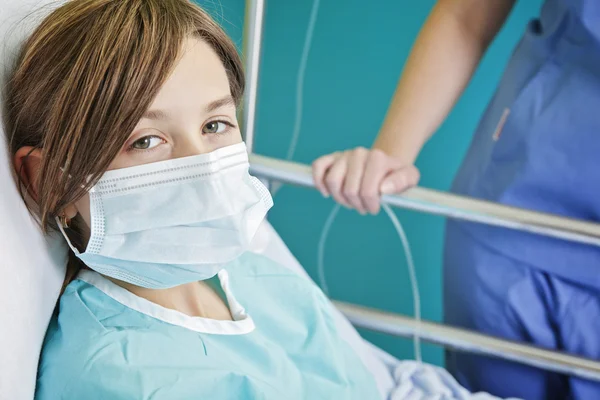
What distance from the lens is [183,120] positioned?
0.81 metres

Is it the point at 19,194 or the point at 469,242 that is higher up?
the point at 19,194

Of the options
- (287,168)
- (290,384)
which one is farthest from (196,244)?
(287,168)

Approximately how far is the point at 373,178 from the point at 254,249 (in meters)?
0.26

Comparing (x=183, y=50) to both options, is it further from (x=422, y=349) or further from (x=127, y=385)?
(x=422, y=349)

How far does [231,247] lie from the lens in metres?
0.84

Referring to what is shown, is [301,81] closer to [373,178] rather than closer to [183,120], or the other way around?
[373,178]

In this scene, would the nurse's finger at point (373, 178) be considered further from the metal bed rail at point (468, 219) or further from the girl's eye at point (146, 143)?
the girl's eye at point (146, 143)

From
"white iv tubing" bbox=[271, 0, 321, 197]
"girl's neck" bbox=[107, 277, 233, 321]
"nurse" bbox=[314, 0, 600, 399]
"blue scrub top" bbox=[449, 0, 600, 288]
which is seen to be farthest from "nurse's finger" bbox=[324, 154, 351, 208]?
"white iv tubing" bbox=[271, 0, 321, 197]

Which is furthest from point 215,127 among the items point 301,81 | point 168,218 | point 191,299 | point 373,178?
point 301,81

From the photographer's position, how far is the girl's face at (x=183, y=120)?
2.62 ft

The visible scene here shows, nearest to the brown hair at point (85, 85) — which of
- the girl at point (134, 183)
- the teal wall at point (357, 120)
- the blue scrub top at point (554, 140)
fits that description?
the girl at point (134, 183)

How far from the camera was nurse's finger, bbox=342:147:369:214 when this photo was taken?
1.15 meters

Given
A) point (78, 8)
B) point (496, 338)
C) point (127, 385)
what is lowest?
point (496, 338)

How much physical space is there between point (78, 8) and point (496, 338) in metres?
0.96
